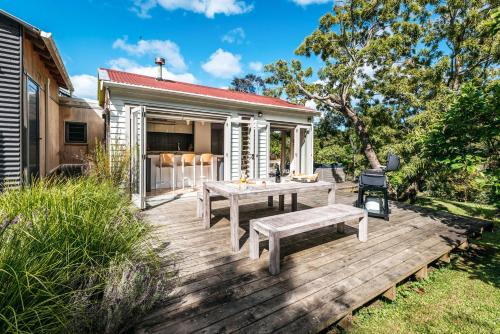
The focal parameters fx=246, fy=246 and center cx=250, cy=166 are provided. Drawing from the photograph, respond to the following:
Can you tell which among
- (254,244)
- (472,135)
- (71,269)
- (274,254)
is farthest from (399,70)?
(71,269)

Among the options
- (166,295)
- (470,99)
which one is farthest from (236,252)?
(470,99)

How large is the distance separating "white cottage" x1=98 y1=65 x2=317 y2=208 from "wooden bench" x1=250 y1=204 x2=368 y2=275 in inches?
98.5

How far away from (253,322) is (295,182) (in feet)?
8.10

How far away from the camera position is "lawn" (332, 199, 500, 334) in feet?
6.72

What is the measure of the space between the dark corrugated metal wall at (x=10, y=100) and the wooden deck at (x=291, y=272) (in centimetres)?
274

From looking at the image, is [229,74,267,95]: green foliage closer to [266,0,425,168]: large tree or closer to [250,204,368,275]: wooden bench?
[266,0,425,168]: large tree

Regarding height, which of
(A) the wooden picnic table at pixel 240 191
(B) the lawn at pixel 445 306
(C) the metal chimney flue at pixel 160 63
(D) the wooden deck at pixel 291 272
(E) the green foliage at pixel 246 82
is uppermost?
(E) the green foliage at pixel 246 82

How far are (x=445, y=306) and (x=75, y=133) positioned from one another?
1076 centimetres

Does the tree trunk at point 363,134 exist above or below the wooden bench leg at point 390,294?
above

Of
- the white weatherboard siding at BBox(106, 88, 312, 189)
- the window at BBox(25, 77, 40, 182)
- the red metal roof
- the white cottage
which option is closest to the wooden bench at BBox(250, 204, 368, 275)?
the white cottage

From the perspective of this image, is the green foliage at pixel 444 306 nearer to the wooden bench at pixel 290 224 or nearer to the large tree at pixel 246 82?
the wooden bench at pixel 290 224

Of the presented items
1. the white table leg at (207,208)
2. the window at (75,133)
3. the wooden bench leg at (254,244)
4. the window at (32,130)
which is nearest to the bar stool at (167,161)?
the window at (32,130)

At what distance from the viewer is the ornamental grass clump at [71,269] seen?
4.63 ft

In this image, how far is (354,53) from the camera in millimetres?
8492
